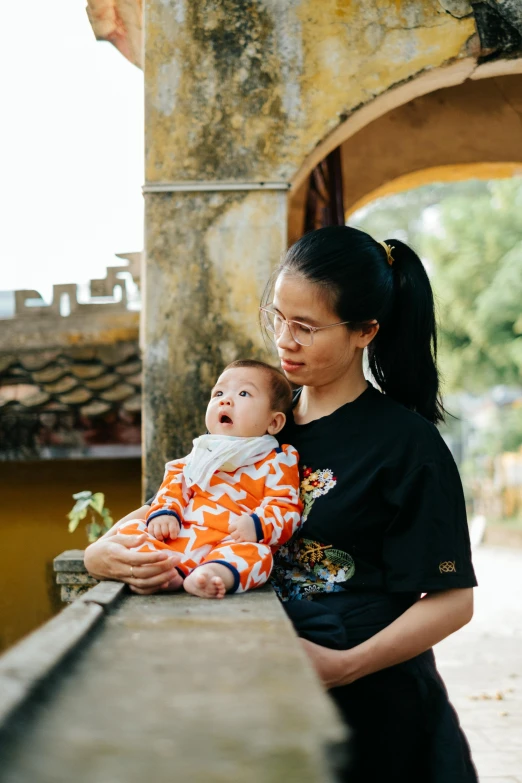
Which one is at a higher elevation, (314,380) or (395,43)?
(395,43)

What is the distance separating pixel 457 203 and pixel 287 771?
Result: 1536 centimetres

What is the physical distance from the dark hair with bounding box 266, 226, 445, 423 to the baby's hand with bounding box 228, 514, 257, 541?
1.62ft

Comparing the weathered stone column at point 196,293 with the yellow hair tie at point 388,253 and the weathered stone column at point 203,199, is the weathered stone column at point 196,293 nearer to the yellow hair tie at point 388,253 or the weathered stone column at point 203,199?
the weathered stone column at point 203,199

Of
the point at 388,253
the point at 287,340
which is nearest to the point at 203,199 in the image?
the point at 388,253

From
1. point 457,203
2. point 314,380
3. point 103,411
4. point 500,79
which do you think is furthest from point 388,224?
point 314,380

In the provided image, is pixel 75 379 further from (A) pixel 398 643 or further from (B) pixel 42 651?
(B) pixel 42 651

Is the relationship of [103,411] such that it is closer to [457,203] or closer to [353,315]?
[353,315]

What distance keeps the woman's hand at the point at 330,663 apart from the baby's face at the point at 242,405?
0.54 m

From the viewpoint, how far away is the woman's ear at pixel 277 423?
2100 mm

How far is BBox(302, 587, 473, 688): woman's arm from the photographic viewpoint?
68.8 inches

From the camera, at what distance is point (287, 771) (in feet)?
2.61

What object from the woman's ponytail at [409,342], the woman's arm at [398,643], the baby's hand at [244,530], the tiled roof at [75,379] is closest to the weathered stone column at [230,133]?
the tiled roof at [75,379]

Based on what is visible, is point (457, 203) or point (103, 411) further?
point (457, 203)

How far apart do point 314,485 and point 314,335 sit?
34 centimetres
